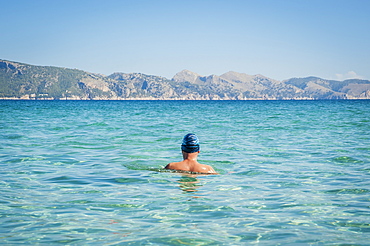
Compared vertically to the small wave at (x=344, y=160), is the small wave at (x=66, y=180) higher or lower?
lower

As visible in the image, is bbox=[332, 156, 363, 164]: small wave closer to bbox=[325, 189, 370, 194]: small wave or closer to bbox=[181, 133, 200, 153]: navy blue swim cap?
bbox=[325, 189, 370, 194]: small wave

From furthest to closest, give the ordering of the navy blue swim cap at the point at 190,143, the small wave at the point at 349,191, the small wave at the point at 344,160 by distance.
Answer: the small wave at the point at 344,160
the navy blue swim cap at the point at 190,143
the small wave at the point at 349,191

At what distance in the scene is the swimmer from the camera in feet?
31.4

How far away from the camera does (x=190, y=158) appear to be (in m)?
10.0

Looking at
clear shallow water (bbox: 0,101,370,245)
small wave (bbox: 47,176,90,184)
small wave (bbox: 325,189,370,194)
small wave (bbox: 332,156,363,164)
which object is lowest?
small wave (bbox: 47,176,90,184)

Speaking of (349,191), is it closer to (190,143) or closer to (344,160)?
(190,143)

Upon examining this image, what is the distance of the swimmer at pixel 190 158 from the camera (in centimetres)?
956

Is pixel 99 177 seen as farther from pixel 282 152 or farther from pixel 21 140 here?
pixel 21 140

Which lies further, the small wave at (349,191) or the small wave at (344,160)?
the small wave at (344,160)

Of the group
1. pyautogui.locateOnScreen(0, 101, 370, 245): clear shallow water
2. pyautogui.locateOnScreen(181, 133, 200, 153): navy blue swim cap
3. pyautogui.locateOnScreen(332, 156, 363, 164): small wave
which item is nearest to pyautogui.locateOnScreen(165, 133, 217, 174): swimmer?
pyautogui.locateOnScreen(181, 133, 200, 153): navy blue swim cap

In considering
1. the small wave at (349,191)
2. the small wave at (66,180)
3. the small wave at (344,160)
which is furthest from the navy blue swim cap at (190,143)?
the small wave at (344,160)

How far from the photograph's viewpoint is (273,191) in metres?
8.48

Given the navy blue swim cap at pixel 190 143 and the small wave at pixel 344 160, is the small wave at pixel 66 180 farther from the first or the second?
the small wave at pixel 344 160

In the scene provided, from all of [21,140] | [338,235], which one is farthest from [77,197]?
[21,140]
